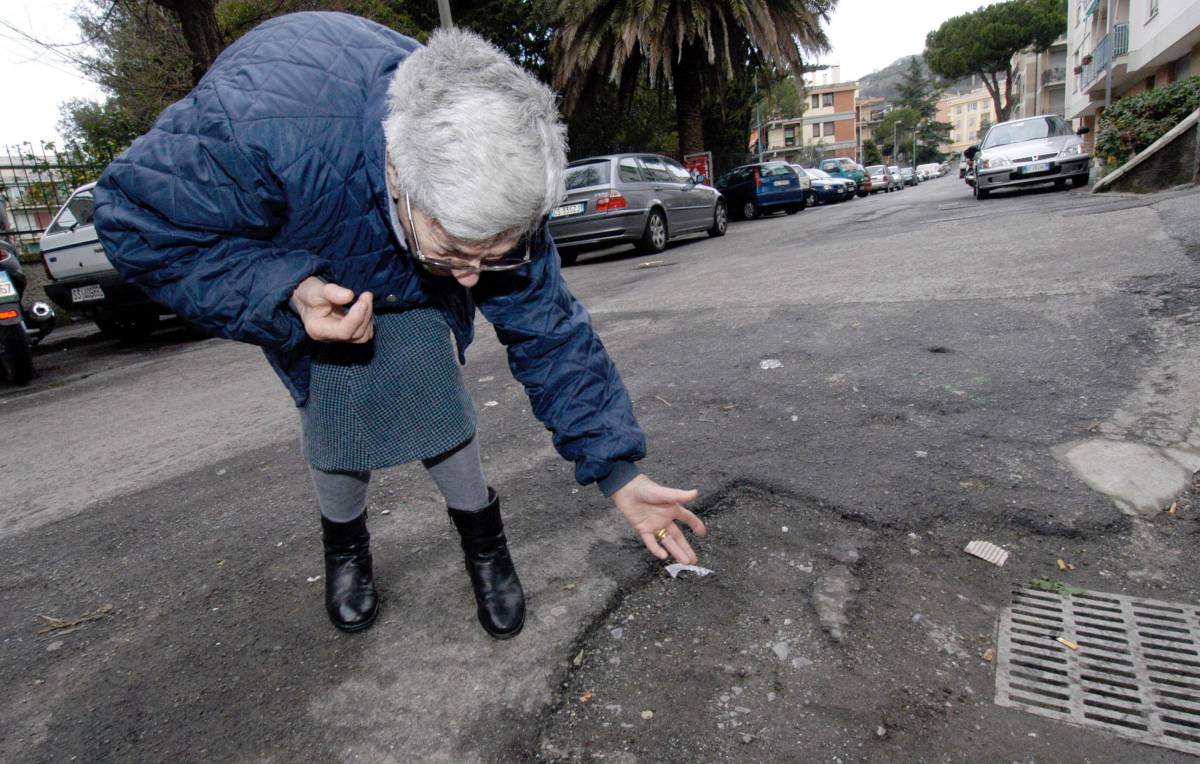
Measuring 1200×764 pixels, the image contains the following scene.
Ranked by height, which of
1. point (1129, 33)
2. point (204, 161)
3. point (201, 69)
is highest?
point (1129, 33)

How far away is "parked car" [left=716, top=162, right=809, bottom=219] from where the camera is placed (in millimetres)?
18719

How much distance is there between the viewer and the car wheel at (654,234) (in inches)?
414

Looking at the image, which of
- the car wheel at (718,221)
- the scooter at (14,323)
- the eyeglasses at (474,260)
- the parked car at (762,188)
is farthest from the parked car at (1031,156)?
the scooter at (14,323)

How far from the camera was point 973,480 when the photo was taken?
233 cm

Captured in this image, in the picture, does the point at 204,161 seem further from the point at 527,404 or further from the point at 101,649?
the point at 527,404

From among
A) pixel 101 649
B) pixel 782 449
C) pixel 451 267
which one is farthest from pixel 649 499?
pixel 101 649

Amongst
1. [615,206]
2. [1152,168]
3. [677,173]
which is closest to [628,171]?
[615,206]

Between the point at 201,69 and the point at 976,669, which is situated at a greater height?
the point at 201,69

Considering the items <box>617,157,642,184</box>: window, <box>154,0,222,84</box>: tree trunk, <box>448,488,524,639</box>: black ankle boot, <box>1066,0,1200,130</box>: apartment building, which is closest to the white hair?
<box>448,488,524,639</box>: black ankle boot

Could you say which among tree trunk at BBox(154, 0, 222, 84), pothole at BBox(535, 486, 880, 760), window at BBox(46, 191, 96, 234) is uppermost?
tree trunk at BBox(154, 0, 222, 84)

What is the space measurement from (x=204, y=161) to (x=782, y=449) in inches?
82.2

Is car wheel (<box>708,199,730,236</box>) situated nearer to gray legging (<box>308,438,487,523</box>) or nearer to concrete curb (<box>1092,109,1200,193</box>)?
concrete curb (<box>1092,109,1200,193</box>)

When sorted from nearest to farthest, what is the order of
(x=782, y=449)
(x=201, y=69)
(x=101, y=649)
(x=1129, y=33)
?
(x=101, y=649)
(x=782, y=449)
(x=201, y=69)
(x=1129, y=33)

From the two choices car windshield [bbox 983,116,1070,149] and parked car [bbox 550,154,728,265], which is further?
car windshield [bbox 983,116,1070,149]
